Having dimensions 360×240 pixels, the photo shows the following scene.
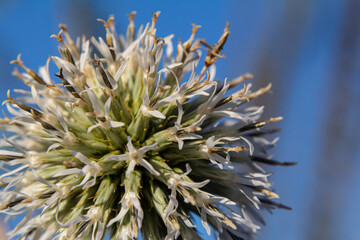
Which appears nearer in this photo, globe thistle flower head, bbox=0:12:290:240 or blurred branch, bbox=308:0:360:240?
globe thistle flower head, bbox=0:12:290:240

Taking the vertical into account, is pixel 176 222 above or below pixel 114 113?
below

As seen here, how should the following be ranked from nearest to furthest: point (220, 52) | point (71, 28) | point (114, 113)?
1. point (114, 113)
2. point (220, 52)
3. point (71, 28)

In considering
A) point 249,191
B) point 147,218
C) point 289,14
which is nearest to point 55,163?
point 147,218

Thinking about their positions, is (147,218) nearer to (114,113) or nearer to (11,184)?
(114,113)

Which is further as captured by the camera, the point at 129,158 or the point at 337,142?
the point at 337,142

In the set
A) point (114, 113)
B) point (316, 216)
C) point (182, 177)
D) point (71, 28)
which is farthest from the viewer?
point (316, 216)

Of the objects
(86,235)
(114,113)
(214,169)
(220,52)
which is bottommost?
(86,235)

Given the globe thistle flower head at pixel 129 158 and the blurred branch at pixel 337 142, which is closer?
the globe thistle flower head at pixel 129 158

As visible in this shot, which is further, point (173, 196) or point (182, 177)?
point (182, 177)
